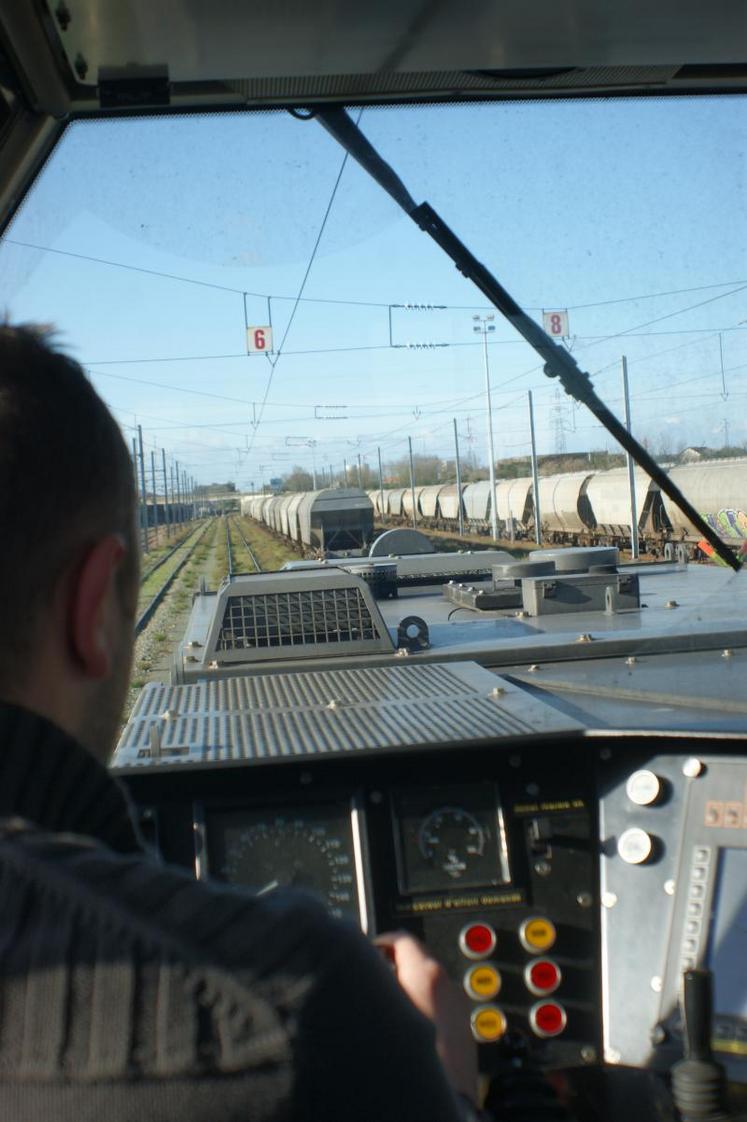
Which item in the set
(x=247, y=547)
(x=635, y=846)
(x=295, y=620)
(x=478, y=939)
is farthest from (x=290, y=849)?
(x=247, y=547)

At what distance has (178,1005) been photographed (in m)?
0.83

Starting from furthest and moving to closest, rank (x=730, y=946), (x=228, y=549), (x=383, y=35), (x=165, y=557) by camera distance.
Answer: (x=228, y=549) < (x=165, y=557) < (x=730, y=946) < (x=383, y=35)

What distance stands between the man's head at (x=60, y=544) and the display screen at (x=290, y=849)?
53.7 inches

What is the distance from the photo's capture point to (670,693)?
2912 mm

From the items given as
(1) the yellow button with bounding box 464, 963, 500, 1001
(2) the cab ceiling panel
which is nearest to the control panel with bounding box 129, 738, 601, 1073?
(1) the yellow button with bounding box 464, 963, 500, 1001

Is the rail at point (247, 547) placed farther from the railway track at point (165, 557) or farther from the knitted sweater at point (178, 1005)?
the knitted sweater at point (178, 1005)

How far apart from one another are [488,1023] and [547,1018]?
0.12 m

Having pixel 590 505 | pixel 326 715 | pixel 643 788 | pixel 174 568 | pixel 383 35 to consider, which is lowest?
pixel 643 788

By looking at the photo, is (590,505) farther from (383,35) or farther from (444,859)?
(383,35)

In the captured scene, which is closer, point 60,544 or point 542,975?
point 60,544

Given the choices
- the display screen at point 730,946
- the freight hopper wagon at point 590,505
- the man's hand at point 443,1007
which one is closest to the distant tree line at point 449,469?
the freight hopper wagon at point 590,505

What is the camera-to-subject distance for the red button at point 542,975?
97.3 inches

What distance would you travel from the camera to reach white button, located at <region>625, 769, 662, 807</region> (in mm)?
2494

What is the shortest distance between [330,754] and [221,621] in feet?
3.52
